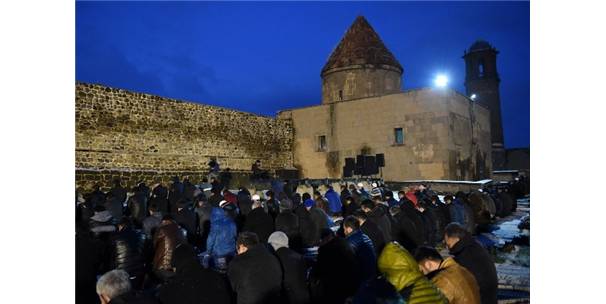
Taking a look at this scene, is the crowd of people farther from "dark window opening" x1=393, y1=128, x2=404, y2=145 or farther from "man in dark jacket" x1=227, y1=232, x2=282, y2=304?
"dark window opening" x1=393, y1=128, x2=404, y2=145

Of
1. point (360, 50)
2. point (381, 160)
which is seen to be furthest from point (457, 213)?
point (360, 50)

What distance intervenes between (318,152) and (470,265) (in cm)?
1923

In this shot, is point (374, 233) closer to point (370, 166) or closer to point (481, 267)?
point (481, 267)

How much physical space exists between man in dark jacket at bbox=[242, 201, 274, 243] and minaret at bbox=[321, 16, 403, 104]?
17360 mm

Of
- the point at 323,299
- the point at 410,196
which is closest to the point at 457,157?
the point at 410,196

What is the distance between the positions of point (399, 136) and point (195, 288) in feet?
60.4

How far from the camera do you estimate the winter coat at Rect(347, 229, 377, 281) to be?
4.89 m

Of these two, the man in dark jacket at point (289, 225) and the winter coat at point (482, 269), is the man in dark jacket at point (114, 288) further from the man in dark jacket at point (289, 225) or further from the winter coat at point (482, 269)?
the man in dark jacket at point (289, 225)

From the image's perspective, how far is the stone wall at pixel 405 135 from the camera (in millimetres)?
19344

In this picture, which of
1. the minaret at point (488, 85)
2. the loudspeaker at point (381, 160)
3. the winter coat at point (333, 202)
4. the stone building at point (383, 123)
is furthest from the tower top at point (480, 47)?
the winter coat at point (333, 202)

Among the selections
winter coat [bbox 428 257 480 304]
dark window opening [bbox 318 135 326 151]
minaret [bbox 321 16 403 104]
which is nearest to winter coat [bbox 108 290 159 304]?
winter coat [bbox 428 257 480 304]

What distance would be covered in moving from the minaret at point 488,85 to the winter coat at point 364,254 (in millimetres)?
35957

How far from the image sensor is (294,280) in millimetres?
4309
